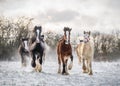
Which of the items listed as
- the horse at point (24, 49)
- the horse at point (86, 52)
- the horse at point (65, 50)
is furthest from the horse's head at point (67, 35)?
the horse at point (24, 49)

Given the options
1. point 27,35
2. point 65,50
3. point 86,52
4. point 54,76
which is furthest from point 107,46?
point 27,35

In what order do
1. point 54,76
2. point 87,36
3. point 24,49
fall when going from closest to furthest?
1. point 54,76
2. point 87,36
3. point 24,49

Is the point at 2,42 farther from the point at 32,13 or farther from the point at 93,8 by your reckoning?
the point at 93,8

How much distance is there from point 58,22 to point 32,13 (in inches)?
12.2

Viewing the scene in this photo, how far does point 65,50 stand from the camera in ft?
14.9

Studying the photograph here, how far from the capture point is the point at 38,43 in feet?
15.1

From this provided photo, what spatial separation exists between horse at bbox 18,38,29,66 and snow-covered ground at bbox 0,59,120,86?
7cm

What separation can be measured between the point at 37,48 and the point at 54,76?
418mm

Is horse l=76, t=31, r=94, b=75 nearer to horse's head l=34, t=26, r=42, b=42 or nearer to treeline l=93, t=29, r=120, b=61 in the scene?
treeline l=93, t=29, r=120, b=61

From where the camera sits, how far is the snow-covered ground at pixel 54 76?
4.18 m

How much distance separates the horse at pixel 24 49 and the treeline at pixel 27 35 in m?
0.05

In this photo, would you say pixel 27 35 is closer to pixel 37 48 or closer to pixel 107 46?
pixel 37 48

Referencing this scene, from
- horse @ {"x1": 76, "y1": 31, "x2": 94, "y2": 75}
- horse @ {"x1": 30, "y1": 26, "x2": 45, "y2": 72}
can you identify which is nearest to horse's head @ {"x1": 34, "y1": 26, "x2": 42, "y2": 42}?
horse @ {"x1": 30, "y1": 26, "x2": 45, "y2": 72}

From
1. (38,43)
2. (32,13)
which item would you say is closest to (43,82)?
(38,43)
